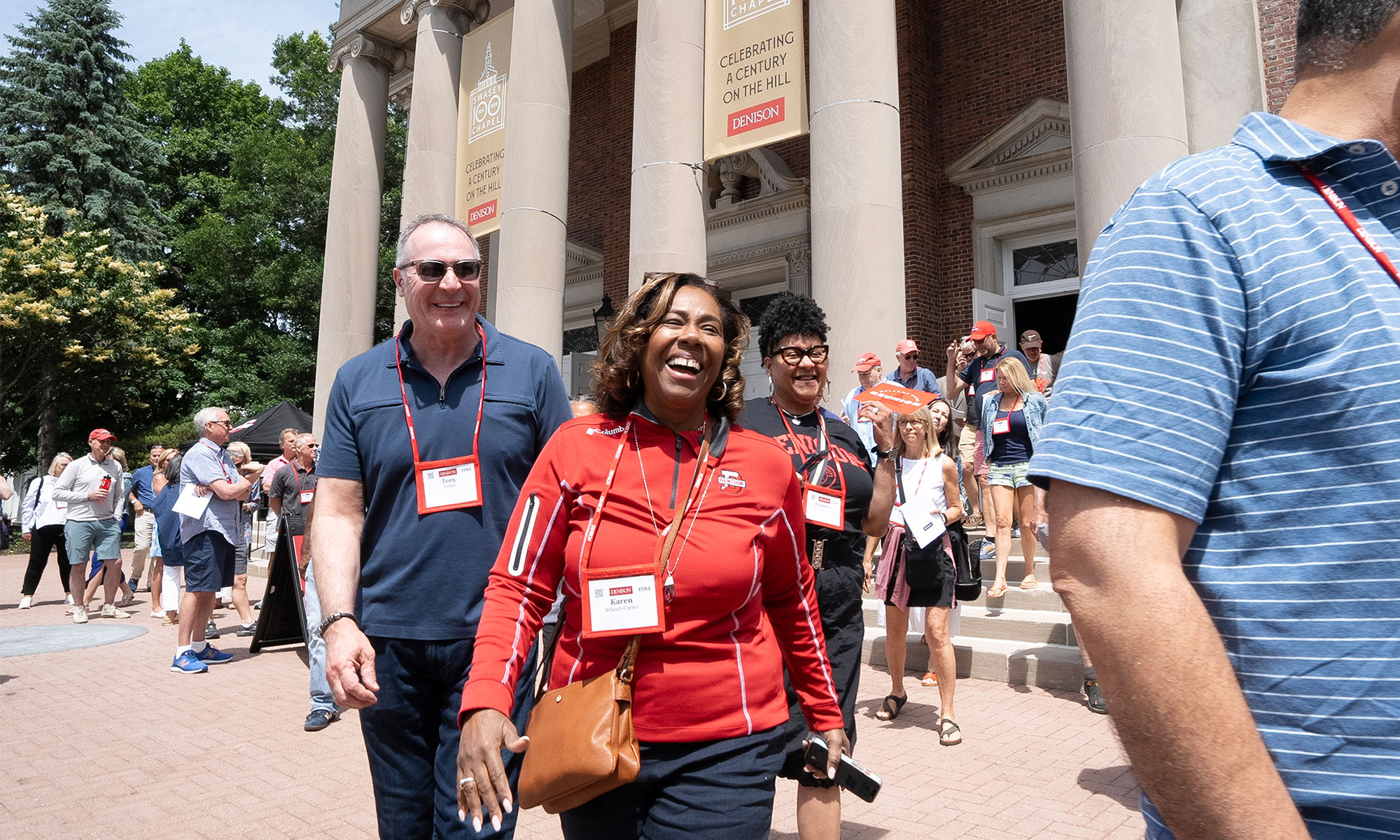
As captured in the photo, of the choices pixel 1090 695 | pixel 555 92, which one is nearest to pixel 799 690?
pixel 1090 695

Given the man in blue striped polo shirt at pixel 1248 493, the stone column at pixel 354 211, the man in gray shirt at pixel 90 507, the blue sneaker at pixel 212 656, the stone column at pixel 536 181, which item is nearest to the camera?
the man in blue striped polo shirt at pixel 1248 493

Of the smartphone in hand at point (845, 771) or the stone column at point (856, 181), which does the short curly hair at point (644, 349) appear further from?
the stone column at point (856, 181)

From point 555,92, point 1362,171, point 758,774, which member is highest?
point 555,92

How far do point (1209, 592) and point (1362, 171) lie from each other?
549 millimetres

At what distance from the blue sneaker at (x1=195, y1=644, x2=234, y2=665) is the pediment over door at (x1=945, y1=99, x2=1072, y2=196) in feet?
41.2

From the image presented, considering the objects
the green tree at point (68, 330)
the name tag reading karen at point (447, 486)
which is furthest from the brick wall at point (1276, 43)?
the green tree at point (68, 330)

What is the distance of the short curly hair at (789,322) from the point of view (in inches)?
156

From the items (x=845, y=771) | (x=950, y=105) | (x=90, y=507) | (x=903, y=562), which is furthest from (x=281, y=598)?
(x=950, y=105)

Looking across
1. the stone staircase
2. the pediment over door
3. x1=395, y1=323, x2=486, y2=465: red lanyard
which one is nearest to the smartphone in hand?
x1=395, y1=323, x2=486, y2=465: red lanyard

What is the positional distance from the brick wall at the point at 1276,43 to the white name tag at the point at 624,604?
11885mm

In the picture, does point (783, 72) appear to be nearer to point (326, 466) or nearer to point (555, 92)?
point (555, 92)

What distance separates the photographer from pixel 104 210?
101 ft

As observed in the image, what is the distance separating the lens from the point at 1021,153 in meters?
13.8

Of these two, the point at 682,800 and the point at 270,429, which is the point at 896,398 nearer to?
the point at 682,800
